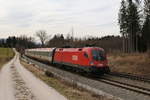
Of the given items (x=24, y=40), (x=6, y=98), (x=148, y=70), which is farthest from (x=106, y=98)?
(x=24, y=40)

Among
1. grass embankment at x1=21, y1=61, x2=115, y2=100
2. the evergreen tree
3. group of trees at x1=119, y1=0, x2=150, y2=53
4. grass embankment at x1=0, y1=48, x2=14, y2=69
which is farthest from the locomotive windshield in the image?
group of trees at x1=119, y1=0, x2=150, y2=53

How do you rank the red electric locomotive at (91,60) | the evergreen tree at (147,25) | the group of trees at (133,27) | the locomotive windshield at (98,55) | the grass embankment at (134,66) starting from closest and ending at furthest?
the red electric locomotive at (91,60), the locomotive windshield at (98,55), the grass embankment at (134,66), the evergreen tree at (147,25), the group of trees at (133,27)

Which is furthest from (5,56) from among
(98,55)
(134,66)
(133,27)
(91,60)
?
(91,60)

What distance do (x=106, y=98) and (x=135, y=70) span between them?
1422cm

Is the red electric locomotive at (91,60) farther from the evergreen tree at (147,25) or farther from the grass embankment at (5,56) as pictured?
the grass embankment at (5,56)

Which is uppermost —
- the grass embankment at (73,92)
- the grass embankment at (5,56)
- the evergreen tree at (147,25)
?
the evergreen tree at (147,25)

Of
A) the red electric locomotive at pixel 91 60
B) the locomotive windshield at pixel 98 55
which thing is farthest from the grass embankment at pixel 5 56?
the locomotive windshield at pixel 98 55

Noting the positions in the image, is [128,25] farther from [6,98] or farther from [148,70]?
[6,98]

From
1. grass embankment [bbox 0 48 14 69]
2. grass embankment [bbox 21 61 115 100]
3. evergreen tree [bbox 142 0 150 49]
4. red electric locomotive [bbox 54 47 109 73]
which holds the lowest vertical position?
grass embankment [bbox 0 48 14 69]

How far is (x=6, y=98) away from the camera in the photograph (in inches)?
488

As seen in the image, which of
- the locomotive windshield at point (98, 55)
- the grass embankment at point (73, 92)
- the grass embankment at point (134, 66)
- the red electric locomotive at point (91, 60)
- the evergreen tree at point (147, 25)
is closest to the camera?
the grass embankment at point (73, 92)

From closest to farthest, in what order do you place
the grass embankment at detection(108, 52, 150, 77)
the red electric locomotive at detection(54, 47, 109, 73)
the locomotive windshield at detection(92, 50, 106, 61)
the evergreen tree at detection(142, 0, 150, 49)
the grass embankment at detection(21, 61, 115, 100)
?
1. the grass embankment at detection(21, 61, 115, 100)
2. the red electric locomotive at detection(54, 47, 109, 73)
3. the locomotive windshield at detection(92, 50, 106, 61)
4. the grass embankment at detection(108, 52, 150, 77)
5. the evergreen tree at detection(142, 0, 150, 49)

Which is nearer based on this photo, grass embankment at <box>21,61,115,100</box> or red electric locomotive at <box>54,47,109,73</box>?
grass embankment at <box>21,61,115,100</box>

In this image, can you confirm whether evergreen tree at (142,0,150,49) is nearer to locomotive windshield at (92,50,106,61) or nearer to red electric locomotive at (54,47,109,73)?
locomotive windshield at (92,50,106,61)
